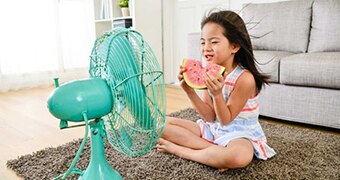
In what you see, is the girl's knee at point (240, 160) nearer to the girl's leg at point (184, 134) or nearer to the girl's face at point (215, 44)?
the girl's leg at point (184, 134)

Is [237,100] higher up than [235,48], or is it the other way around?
[235,48]

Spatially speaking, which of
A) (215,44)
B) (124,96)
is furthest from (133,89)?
(215,44)

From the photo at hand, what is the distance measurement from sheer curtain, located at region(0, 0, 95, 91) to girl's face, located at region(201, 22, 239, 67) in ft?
8.92

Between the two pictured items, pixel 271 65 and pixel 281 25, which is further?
pixel 281 25

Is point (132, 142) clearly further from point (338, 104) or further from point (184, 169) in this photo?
point (338, 104)

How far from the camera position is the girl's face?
46.2 inches

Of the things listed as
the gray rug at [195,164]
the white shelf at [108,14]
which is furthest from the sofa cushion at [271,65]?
the white shelf at [108,14]

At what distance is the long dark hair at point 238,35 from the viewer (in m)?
1.19

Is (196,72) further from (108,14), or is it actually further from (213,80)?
(108,14)

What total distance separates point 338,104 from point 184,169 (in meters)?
1.02

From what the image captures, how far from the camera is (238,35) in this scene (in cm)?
120

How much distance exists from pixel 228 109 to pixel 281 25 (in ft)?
4.56

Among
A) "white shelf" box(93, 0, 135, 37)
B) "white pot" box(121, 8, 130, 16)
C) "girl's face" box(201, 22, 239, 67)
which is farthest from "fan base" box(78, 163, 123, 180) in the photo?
"white pot" box(121, 8, 130, 16)

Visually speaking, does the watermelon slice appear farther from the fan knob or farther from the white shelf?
the white shelf
